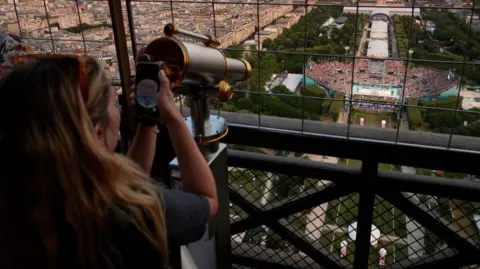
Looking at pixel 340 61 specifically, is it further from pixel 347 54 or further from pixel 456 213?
pixel 456 213

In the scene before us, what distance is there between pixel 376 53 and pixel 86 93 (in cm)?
109

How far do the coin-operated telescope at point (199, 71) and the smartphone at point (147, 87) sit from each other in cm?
4

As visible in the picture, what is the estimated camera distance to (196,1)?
1.71 metres

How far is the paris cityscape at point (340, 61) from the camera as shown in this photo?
4.96 feet

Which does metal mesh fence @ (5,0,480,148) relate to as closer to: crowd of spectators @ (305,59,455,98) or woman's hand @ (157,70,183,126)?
crowd of spectators @ (305,59,455,98)

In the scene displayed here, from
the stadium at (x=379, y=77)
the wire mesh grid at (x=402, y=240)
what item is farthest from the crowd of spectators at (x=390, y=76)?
the wire mesh grid at (x=402, y=240)

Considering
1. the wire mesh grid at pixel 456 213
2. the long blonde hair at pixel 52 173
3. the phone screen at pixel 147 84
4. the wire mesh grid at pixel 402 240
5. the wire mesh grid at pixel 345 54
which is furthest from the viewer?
the wire mesh grid at pixel 402 240

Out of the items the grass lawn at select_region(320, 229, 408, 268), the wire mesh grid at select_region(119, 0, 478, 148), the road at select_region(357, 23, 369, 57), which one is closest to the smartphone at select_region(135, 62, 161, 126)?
the wire mesh grid at select_region(119, 0, 478, 148)

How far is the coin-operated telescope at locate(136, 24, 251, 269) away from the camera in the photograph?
108 centimetres

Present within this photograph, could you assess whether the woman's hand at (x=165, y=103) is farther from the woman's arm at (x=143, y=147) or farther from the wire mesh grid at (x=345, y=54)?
the wire mesh grid at (x=345, y=54)

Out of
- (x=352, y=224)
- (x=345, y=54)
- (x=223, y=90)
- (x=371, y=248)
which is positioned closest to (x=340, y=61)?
(x=345, y=54)

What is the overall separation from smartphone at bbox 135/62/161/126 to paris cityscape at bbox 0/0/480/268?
0.35 metres

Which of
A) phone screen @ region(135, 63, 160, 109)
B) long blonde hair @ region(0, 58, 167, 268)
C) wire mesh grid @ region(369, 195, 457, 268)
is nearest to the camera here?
long blonde hair @ region(0, 58, 167, 268)

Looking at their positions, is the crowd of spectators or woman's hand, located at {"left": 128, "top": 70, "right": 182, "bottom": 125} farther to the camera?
the crowd of spectators
